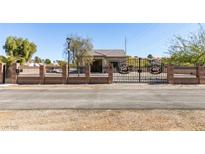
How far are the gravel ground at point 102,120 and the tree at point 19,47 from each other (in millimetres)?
62855

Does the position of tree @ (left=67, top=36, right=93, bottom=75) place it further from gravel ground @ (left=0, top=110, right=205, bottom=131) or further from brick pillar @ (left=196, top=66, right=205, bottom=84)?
gravel ground @ (left=0, top=110, right=205, bottom=131)

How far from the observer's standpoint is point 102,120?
27.1ft

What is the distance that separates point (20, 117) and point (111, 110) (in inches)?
127

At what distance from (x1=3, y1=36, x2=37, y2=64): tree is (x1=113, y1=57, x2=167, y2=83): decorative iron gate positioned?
49166 mm

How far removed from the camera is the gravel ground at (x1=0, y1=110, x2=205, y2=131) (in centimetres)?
744

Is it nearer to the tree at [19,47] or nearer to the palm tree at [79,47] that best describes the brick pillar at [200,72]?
the palm tree at [79,47]

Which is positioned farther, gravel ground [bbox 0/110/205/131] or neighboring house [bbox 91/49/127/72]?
neighboring house [bbox 91/49/127/72]

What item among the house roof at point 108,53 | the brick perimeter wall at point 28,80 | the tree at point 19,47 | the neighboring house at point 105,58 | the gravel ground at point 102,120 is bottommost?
the gravel ground at point 102,120

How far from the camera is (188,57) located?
98.1ft

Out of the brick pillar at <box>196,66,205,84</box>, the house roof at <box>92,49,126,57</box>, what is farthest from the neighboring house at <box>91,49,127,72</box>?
the brick pillar at <box>196,66,205,84</box>

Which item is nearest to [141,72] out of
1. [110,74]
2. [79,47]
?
[110,74]

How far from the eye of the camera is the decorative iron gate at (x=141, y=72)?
950 inches

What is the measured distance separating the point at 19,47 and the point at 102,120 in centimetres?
6804

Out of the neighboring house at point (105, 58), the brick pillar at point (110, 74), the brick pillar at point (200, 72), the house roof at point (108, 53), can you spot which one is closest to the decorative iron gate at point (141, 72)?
the brick pillar at point (110, 74)
